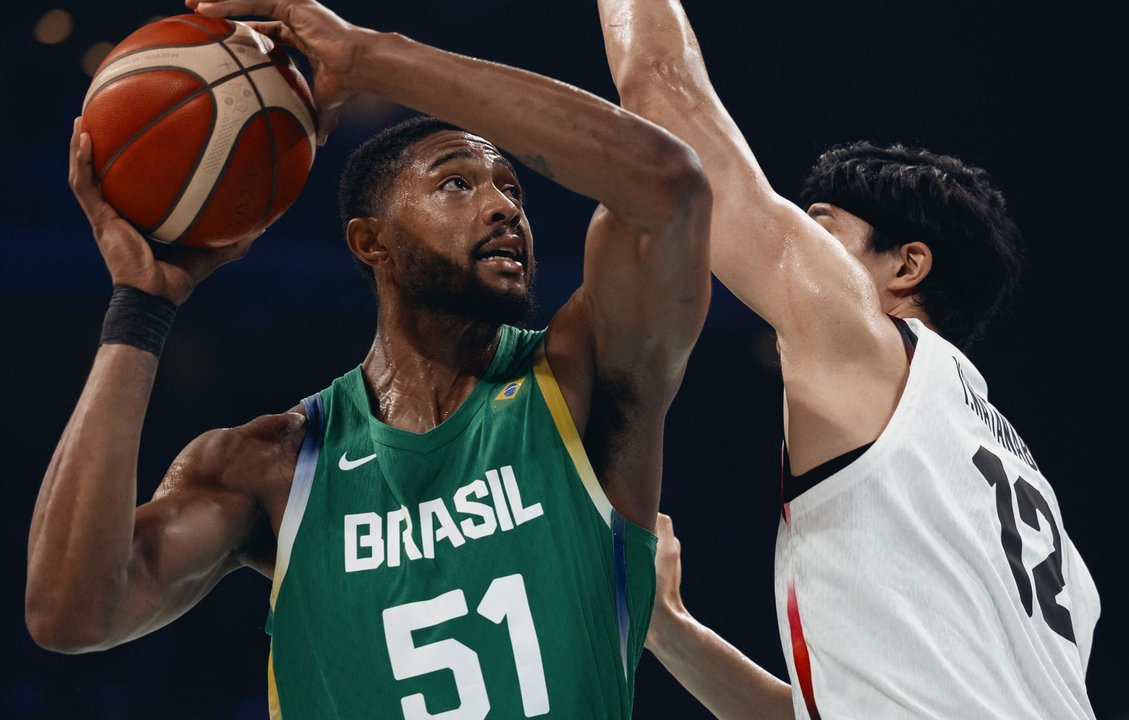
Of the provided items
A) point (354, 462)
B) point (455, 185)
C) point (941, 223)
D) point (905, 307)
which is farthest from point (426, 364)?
point (941, 223)

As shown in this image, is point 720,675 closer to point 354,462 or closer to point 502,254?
point 354,462

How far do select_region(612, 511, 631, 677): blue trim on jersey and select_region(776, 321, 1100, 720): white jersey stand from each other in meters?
0.32

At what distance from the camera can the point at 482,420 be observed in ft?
8.23

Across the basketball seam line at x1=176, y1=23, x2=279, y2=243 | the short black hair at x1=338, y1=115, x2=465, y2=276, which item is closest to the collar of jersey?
the short black hair at x1=338, y1=115, x2=465, y2=276

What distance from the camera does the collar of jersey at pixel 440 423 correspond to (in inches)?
97.6

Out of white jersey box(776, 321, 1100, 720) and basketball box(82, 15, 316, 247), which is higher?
basketball box(82, 15, 316, 247)

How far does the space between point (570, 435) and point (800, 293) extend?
560 mm

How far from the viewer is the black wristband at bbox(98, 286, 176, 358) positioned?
2.32 metres

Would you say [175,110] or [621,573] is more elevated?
[175,110]

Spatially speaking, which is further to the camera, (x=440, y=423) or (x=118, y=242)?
(x=440, y=423)

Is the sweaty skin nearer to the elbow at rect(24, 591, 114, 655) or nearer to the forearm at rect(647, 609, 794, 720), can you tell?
the forearm at rect(647, 609, 794, 720)

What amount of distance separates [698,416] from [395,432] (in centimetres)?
506

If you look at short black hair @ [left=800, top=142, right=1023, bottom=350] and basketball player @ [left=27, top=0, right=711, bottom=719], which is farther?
short black hair @ [left=800, top=142, right=1023, bottom=350]

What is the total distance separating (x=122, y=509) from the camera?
7.32ft
